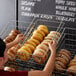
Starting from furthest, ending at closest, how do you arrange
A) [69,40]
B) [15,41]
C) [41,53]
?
[69,40] → [15,41] → [41,53]

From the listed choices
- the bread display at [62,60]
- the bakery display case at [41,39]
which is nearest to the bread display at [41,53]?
the bakery display case at [41,39]

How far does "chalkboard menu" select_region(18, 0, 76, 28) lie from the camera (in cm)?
272

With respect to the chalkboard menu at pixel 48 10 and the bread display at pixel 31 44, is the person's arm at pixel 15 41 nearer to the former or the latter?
the bread display at pixel 31 44

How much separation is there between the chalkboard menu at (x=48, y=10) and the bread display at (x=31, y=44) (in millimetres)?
277

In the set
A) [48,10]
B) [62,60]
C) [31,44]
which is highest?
[48,10]

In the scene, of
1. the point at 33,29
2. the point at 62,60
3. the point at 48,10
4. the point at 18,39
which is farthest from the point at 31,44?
the point at 48,10

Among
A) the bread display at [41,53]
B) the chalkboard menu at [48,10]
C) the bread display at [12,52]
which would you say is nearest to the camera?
the bread display at [41,53]

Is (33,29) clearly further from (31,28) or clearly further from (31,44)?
(31,44)

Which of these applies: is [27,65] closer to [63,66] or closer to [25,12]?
[63,66]

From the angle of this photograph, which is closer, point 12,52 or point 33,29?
point 12,52

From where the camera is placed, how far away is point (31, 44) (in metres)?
2.46

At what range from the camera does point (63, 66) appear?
2320mm

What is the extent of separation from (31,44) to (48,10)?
527 mm

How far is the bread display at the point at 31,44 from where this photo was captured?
7.67 feet
